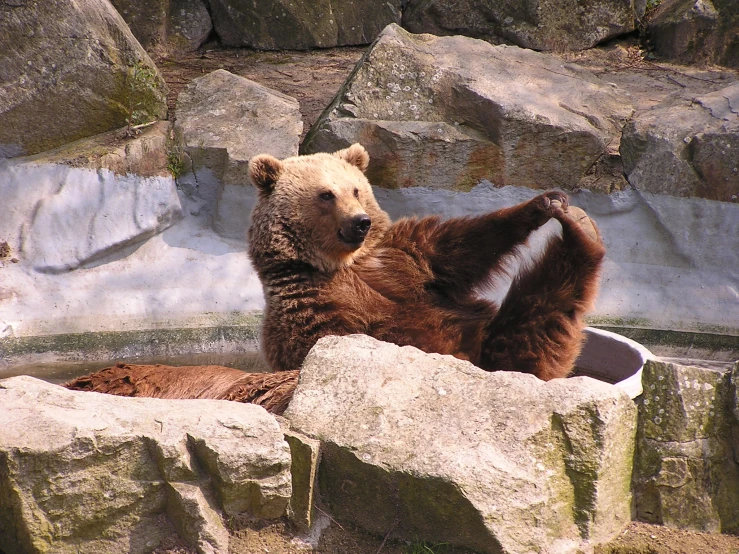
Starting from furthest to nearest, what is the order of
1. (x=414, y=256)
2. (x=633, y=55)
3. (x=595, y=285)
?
(x=633, y=55) < (x=414, y=256) < (x=595, y=285)

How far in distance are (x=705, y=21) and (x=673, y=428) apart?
20.1 feet

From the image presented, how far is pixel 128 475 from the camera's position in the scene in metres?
2.53

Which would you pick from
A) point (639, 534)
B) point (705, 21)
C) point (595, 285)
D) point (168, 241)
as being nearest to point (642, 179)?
point (705, 21)

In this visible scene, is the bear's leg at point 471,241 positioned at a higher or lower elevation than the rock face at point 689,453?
higher

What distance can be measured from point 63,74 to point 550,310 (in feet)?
14.4

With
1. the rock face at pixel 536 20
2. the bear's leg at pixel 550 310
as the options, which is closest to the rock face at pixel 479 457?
the bear's leg at pixel 550 310

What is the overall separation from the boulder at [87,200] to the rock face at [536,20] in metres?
3.63

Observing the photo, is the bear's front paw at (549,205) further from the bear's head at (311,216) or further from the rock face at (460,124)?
the rock face at (460,124)

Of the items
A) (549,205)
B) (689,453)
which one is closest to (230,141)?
(549,205)

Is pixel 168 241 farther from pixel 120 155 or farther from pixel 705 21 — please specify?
pixel 705 21

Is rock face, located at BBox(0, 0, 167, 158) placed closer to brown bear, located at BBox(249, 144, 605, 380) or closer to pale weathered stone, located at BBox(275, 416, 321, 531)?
brown bear, located at BBox(249, 144, 605, 380)

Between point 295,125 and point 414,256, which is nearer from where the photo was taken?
point 414,256

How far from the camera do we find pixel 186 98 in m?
6.87

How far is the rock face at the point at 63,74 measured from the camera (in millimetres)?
6109
